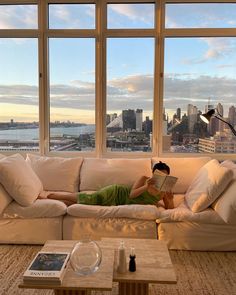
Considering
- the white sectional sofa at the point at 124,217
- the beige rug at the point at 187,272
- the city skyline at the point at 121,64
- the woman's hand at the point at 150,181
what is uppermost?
the city skyline at the point at 121,64

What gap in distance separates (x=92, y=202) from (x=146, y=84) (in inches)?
76.4

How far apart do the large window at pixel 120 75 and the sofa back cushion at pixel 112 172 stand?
1.94ft

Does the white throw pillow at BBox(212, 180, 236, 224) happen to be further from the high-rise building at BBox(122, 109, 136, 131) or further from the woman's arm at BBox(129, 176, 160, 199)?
the high-rise building at BBox(122, 109, 136, 131)

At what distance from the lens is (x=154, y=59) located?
4.36 metres

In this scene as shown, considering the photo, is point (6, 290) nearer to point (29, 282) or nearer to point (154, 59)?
point (29, 282)

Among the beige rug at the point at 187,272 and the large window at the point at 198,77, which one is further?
the large window at the point at 198,77

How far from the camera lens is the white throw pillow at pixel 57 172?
3.81 metres

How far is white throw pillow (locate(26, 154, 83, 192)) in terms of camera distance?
150 inches

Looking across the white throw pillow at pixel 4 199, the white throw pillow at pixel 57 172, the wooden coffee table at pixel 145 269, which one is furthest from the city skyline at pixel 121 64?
the wooden coffee table at pixel 145 269

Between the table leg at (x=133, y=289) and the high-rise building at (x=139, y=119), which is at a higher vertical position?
the high-rise building at (x=139, y=119)

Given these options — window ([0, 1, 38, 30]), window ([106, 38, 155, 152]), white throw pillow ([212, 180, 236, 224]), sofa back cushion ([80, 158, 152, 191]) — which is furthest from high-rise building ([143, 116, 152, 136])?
window ([0, 1, 38, 30])

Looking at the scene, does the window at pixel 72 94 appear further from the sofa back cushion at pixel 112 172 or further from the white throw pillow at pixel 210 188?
the white throw pillow at pixel 210 188

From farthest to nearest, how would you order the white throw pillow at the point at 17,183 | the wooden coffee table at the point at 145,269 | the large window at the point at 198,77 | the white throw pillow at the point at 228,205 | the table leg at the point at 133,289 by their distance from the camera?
the large window at the point at 198,77 < the white throw pillow at the point at 17,183 < the white throw pillow at the point at 228,205 < the table leg at the point at 133,289 < the wooden coffee table at the point at 145,269

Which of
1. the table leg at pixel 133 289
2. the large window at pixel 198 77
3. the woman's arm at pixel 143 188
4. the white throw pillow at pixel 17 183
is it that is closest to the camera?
the table leg at pixel 133 289
